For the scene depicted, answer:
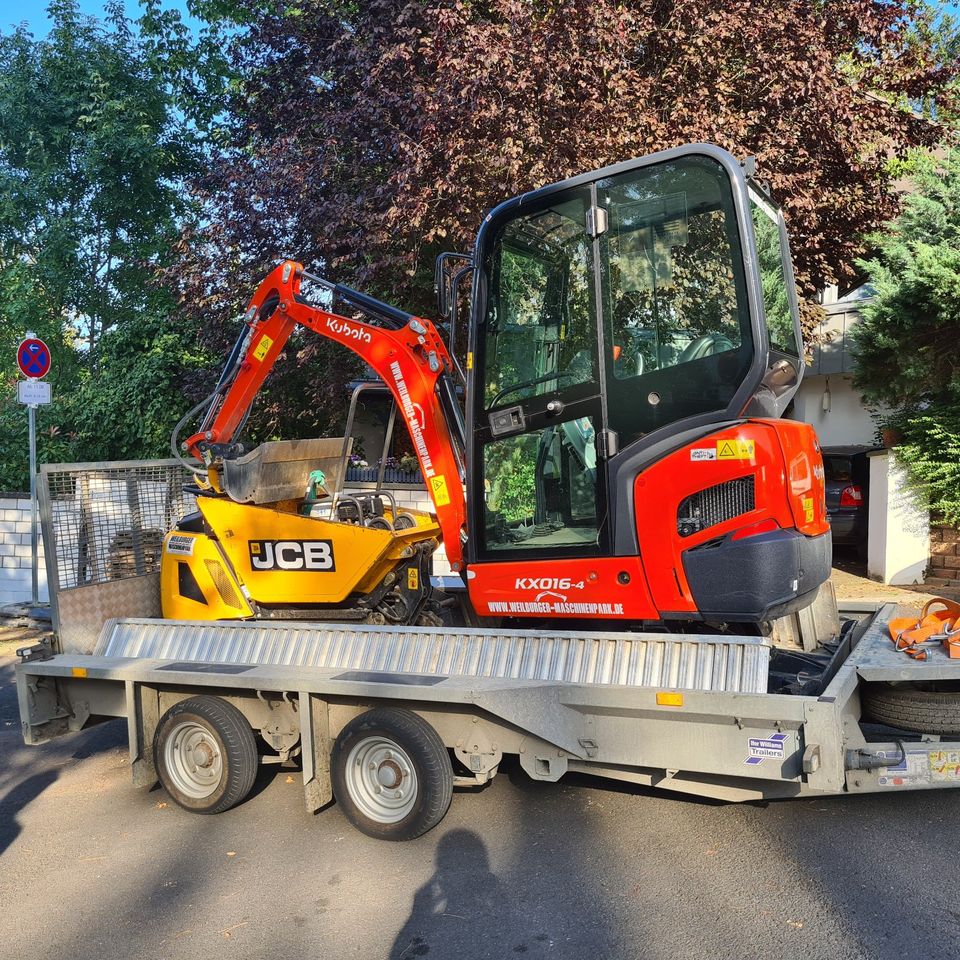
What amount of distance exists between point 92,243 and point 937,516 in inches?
601

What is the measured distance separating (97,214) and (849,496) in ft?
46.5

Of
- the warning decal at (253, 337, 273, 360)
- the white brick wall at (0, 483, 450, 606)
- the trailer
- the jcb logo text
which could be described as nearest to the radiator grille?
the trailer

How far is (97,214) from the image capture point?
1719 centimetres

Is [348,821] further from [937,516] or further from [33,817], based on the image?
[937,516]

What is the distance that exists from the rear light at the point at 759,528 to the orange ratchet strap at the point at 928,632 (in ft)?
2.92

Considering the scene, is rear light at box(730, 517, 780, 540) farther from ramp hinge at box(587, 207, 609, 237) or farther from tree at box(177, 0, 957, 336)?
tree at box(177, 0, 957, 336)

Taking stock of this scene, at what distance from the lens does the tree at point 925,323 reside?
9734 millimetres

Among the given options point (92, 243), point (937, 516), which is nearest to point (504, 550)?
point (937, 516)

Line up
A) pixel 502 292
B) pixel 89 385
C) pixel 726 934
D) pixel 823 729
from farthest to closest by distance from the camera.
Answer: pixel 89 385 < pixel 502 292 < pixel 823 729 < pixel 726 934

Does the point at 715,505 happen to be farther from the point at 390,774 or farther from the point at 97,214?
the point at 97,214

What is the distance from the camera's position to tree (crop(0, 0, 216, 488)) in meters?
14.9

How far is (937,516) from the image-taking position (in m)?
10.2

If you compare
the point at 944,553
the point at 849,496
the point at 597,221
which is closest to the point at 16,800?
the point at 597,221

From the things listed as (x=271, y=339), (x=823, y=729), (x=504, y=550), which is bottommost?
(x=823, y=729)
